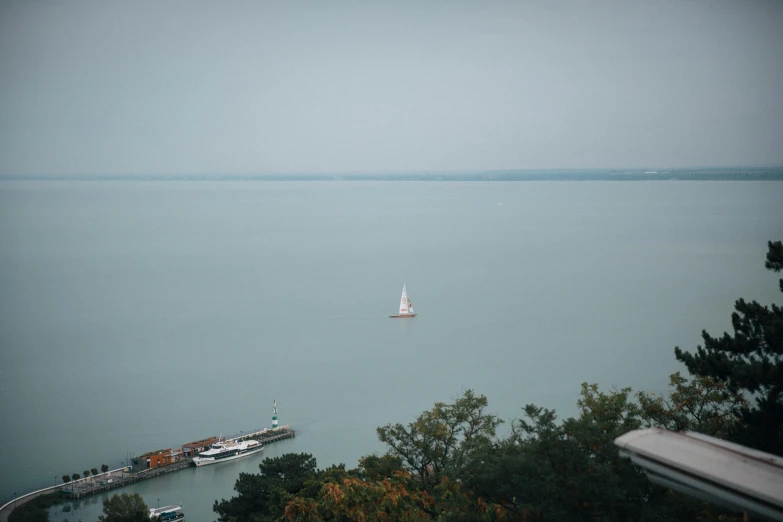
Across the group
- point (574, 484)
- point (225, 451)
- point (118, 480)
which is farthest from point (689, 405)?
point (118, 480)

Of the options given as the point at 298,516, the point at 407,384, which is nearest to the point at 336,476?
the point at 298,516

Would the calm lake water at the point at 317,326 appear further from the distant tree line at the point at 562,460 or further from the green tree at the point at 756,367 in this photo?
the green tree at the point at 756,367

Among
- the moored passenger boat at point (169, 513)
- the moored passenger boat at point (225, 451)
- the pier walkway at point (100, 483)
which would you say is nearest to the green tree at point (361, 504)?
the moored passenger boat at point (169, 513)

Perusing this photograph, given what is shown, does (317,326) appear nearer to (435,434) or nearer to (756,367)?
(435,434)

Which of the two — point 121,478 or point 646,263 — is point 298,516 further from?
point 646,263

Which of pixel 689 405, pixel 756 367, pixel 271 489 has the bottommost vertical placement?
pixel 271 489

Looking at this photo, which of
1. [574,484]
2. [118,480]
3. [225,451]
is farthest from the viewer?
[225,451]
